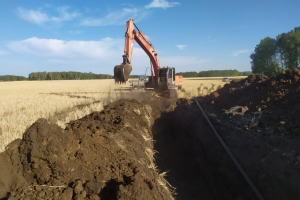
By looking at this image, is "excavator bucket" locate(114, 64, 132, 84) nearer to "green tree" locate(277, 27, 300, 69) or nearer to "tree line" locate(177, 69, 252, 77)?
"green tree" locate(277, 27, 300, 69)

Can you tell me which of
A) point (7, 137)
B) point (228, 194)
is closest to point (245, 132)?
point (228, 194)

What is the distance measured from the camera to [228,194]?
6.42 meters

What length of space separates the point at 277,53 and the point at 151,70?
39607 mm

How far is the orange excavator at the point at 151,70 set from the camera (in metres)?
12.9

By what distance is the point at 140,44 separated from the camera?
1680 cm

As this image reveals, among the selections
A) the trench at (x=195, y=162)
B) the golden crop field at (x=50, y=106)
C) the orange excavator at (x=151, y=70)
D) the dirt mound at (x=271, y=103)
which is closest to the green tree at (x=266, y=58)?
the golden crop field at (x=50, y=106)

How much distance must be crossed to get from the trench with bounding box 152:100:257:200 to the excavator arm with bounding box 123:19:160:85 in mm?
4100

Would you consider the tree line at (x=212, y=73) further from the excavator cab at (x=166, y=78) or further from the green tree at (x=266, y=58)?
the excavator cab at (x=166, y=78)

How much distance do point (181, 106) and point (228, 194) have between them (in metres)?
7.68

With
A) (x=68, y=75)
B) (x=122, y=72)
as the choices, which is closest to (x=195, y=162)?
(x=122, y=72)

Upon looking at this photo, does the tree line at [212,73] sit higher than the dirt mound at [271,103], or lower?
higher

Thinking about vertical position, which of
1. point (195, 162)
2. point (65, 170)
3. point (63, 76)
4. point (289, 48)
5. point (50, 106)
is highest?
point (289, 48)

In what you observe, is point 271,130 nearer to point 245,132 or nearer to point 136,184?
point 245,132

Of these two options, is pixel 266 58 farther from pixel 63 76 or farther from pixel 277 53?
pixel 63 76
